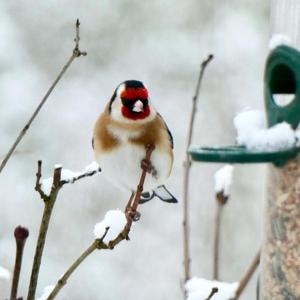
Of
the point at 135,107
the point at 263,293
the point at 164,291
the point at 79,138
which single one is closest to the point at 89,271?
the point at 164,291

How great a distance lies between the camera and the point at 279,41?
1999 millimetres

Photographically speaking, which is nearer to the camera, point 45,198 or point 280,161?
point 45,198

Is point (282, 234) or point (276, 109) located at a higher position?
point (276, 109)

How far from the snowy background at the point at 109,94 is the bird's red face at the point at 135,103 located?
239 centimetres

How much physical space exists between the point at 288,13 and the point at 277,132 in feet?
0.94

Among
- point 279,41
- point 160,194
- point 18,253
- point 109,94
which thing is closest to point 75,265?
point 18,253

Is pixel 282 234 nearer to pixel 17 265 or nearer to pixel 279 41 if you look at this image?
pixel 279 41

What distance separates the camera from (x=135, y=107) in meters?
2.47

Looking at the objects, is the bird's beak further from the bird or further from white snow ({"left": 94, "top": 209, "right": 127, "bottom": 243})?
white snow ({"left": 94, "top": 209, "right": 127, "bottom": 243})

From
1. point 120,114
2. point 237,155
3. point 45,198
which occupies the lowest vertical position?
point 45,198

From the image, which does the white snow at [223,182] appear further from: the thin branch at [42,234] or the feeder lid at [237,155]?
the thin branch at [42,234]

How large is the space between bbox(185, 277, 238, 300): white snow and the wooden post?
0.09 m

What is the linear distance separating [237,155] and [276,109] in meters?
0.26

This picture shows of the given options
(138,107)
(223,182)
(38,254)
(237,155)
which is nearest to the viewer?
(38,254)
